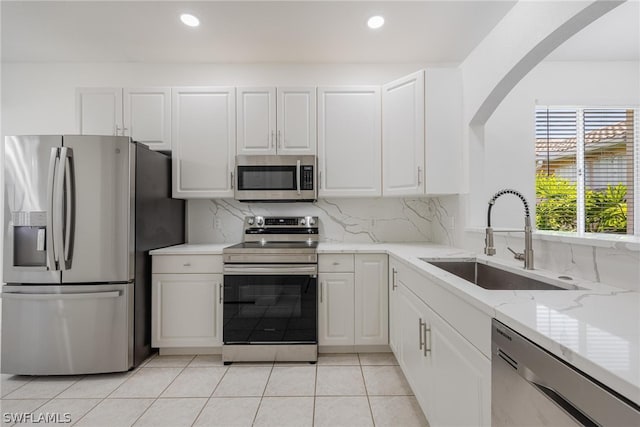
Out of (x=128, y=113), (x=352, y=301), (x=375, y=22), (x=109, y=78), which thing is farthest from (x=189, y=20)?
(x=352, y=301)

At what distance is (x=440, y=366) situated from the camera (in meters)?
1.38

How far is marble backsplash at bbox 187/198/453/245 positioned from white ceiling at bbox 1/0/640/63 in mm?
1431

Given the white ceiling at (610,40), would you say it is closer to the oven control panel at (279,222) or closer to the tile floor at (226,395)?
the oven control panel at (279,222)

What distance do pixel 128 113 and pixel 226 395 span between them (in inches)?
100

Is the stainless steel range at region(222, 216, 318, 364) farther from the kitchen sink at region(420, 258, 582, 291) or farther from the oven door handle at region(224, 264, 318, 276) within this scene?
the kitchen sink at region(420, 258, 582, 291)

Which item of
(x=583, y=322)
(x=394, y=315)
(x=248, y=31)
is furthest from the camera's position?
(x=248, y=31)

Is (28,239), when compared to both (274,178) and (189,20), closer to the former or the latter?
(274,178)

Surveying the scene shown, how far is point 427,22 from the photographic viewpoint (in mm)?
2449

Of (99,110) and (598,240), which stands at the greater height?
(99,110)

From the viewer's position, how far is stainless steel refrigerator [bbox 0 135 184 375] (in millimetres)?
2184

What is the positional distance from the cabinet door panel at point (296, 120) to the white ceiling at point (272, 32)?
17.8 inches

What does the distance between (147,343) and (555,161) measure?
4.28m

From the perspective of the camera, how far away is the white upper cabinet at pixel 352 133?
2.79m

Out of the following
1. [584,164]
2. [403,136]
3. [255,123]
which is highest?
[255,123]
